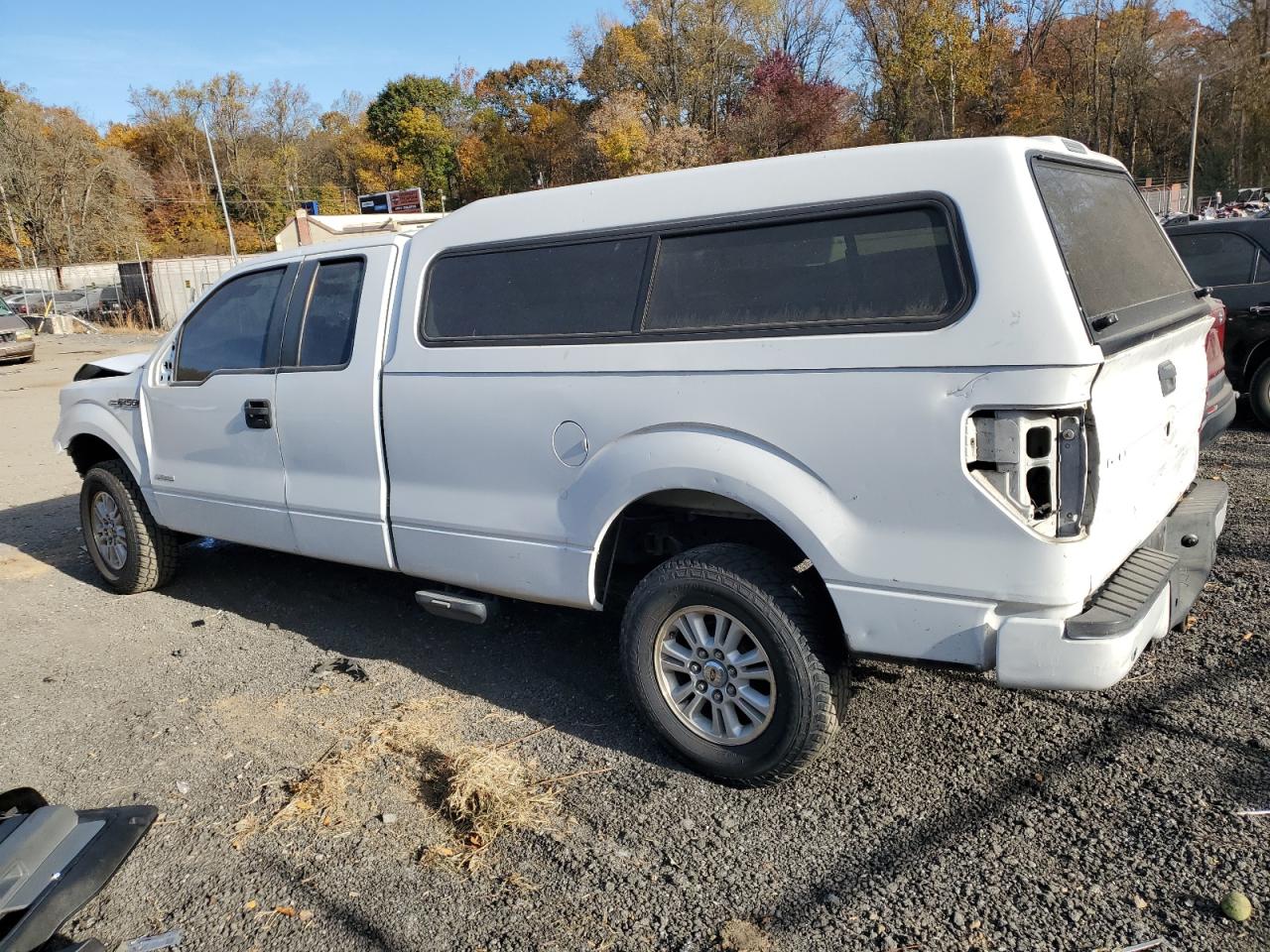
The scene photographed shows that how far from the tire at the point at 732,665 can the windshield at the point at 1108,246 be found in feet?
4.16

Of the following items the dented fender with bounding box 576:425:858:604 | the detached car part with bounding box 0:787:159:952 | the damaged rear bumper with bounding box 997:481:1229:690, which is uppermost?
the dented fender with bounding box 576:425:858:604

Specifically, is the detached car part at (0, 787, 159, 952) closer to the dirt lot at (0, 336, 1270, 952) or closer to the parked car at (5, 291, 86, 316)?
the dirt lot at (0, 336, 1270, 952)

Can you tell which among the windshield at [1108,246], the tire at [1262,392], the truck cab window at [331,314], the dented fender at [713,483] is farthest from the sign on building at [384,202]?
the tire at [1262,392]

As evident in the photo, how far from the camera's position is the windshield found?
2812mm

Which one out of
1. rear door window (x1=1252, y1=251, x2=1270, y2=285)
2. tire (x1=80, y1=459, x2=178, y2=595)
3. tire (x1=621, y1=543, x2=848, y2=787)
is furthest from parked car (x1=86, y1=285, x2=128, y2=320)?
tire (x1=621, y1=543, x2=848, y2=787)

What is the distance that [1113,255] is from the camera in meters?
3.25

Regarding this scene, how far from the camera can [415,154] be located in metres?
59.5

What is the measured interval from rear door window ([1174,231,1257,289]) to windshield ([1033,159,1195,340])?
4836 mm

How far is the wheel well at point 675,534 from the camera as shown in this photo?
11.1ft

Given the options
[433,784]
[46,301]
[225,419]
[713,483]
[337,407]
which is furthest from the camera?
[46,301]

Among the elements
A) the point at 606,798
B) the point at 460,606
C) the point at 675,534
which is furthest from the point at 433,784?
the point at 675,534

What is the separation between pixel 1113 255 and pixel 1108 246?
0.04m

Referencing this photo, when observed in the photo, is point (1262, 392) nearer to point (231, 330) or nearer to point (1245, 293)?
point (1245, 293)

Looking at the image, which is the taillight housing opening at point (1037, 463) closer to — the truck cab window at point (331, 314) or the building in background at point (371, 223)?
the truck cab window at point (331, 314)
